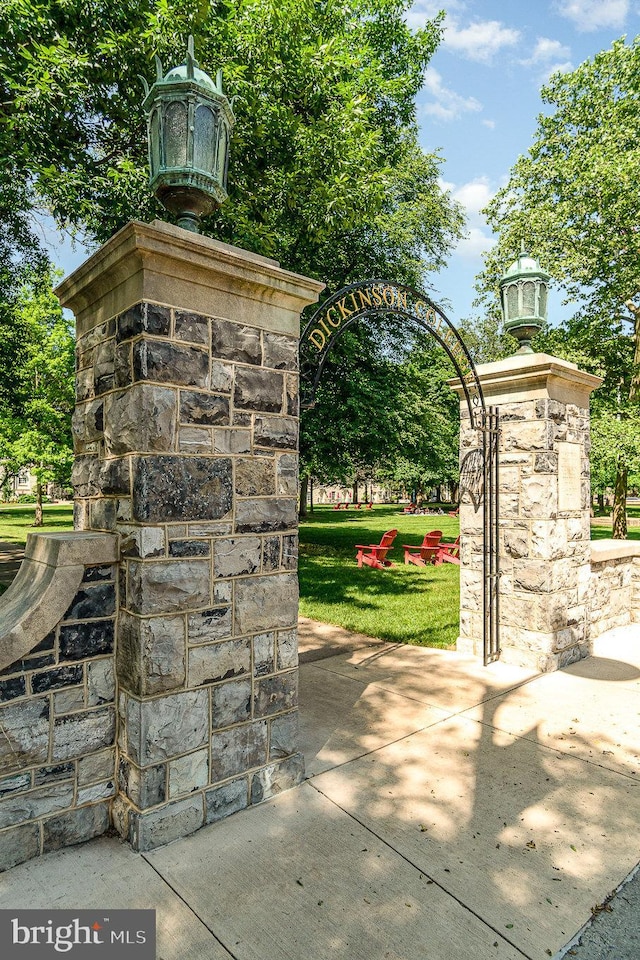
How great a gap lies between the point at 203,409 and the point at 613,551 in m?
5.76

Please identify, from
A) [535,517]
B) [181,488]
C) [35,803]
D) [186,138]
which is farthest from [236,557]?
[535,517]

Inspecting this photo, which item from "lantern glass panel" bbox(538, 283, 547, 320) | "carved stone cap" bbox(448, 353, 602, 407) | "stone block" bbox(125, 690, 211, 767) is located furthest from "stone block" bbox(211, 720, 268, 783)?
"lantern glass panel" bbox(538, 283, 547, 320)

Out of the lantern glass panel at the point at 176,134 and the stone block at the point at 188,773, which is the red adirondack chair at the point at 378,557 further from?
the lantern glass panel at the point at 176,134

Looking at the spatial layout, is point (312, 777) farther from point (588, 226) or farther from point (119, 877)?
point (588, 226)

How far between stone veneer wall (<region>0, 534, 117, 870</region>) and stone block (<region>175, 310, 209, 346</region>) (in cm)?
116

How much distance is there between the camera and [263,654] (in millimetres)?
3125

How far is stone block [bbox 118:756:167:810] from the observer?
263cm

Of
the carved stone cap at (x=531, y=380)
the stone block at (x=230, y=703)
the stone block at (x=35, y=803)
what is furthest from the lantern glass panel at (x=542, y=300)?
the stone block at (x=35, y=803)

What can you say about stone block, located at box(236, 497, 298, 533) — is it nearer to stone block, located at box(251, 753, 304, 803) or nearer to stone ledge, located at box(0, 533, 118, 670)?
stone ledge, located at box(0, 533, 118, 670)

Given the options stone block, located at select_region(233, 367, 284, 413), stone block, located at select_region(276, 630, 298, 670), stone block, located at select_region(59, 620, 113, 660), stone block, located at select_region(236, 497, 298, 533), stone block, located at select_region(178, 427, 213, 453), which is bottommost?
stone block, located at select_region(276, 630, 298, 670)

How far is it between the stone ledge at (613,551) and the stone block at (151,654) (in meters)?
5.14

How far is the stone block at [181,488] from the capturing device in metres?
2.67

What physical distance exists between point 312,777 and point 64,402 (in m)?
21.6

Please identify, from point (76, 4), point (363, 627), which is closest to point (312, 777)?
point (363, 627)
